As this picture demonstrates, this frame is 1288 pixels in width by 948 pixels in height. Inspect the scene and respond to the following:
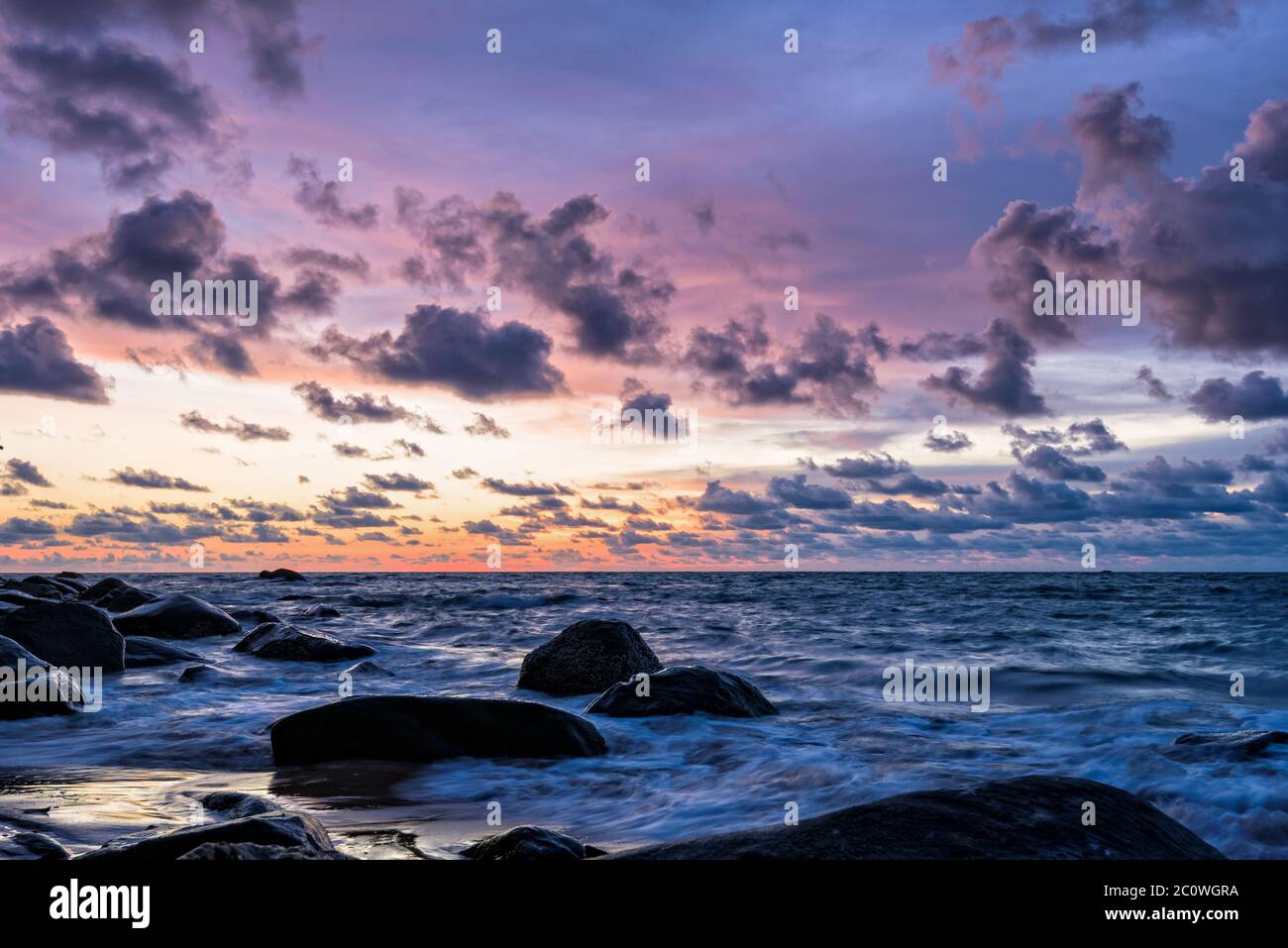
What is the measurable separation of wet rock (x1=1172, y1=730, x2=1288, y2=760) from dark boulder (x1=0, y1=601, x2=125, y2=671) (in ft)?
47.2

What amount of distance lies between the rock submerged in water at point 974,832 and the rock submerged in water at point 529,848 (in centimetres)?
39

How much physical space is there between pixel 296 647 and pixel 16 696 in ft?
21.9

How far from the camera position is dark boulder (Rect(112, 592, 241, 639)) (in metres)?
20.0

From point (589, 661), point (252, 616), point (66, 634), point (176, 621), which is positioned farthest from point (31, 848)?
point (252, 616)

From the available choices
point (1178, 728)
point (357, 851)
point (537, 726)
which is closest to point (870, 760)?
point (537, 726)

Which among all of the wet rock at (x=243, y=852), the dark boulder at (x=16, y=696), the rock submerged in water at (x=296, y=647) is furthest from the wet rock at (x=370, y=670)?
the wet rock at (x=243, y=852)

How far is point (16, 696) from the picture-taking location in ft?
32.6

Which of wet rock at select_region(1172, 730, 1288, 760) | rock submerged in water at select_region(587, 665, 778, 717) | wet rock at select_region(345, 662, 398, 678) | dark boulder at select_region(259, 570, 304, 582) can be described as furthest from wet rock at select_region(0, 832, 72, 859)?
dark boulder at select_region(259, 570, 304, 582)

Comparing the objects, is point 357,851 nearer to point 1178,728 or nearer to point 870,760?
point 870,760

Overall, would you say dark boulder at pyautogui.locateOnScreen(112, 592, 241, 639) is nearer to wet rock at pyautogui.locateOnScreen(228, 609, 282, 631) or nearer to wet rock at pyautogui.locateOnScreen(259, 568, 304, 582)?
wet rock at pyautogui.locateOnScreen(228, 609, 282, 631)

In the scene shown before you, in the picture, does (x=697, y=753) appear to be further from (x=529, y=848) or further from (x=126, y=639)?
(x=126, y=639)
